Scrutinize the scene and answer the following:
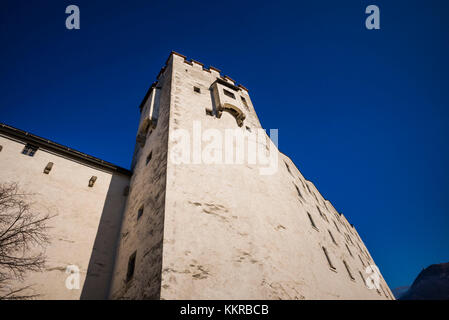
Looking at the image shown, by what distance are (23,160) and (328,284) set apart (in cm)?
1535

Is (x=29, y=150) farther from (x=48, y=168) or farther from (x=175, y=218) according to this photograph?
(x=175, y=218)

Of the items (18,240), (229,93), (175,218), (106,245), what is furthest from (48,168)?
(229,93)

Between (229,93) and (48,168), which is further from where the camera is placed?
(229,93)

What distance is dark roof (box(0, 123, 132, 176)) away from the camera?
40.9 ft

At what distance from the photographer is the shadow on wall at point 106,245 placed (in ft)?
33.2

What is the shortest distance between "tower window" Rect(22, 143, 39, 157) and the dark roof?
18 centimetres

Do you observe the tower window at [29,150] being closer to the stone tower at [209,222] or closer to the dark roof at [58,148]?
the dark roof at [58,148]

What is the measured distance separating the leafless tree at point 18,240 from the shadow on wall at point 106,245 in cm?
187

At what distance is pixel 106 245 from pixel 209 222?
237 inches

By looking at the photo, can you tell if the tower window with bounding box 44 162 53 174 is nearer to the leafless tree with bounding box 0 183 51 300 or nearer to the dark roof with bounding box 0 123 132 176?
the dark roof with bounding box 0 123 132 176

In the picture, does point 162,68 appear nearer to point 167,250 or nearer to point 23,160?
point 23,160

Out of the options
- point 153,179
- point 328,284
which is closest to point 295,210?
point 328,284

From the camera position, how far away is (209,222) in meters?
8.91

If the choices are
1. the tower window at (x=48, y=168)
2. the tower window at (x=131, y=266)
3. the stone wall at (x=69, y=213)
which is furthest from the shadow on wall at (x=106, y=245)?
the tower window at (x=48, y=168)
